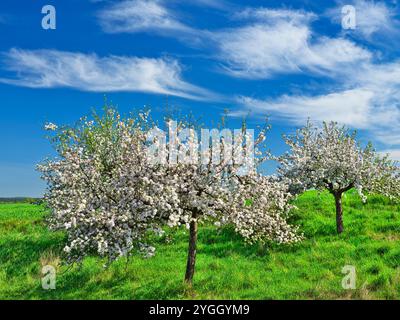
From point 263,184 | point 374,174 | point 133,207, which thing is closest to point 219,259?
point 263,184

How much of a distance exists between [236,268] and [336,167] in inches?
409

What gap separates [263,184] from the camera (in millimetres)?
18781

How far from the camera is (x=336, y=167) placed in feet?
96.0

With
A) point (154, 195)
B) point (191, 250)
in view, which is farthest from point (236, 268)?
point (154, 195)

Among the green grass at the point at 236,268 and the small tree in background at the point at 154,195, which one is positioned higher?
the small tree in background at the point at 154,195

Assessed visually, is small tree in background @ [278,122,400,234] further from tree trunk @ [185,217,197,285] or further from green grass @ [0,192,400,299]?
tree trunk @ [185,217,197,285]

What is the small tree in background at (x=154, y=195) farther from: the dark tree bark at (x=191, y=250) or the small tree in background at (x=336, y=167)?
the small tree in background at (x=336, y=167)

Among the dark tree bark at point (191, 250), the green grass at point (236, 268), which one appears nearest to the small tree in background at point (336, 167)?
the green grass at point (236, 268)

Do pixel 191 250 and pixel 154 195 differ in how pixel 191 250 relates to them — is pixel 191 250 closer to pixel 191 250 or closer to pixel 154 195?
pixel 191 250

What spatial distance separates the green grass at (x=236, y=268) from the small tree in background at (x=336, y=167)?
8.92 feet

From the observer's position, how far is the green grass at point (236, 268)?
19625 mm

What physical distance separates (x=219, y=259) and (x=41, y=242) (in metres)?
13.1
